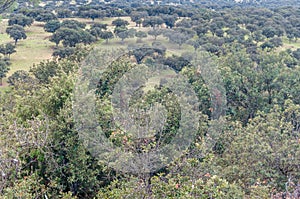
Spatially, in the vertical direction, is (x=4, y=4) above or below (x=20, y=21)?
above

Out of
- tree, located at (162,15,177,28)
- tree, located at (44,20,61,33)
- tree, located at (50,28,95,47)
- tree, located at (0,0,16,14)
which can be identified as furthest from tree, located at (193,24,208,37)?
tree, located at (0,0,16,14)

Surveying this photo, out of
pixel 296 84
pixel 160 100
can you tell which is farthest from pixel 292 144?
pixel 296 84

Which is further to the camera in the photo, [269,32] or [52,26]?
[52,26]

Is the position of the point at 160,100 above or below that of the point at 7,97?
above

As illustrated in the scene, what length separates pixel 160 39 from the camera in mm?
37688

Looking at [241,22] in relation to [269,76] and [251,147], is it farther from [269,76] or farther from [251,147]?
[251,147]

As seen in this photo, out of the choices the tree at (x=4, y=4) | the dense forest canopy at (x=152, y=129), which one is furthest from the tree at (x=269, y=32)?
the tree at (x=4, y=4)

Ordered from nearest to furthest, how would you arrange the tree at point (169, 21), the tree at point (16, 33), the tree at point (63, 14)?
the tree at point (16, 33), the tree at point (169, 21), the tree at point (63, 14)

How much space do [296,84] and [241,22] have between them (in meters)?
42.1

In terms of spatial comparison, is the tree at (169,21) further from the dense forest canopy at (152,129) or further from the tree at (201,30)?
the dense forest canopy at (152,129)

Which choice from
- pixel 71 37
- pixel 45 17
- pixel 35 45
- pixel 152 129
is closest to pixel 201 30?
pixel 71 37

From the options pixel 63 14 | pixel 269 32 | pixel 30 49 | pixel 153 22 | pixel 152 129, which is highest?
pixel 152 129

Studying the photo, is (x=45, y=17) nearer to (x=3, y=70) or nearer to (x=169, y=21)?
(x=169, y=21)

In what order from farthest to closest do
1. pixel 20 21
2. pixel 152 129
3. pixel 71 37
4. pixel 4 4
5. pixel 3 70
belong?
pixel 20 21
pixel 71 37
pixel 3 70
pixel 4 4
pixel 152 129
